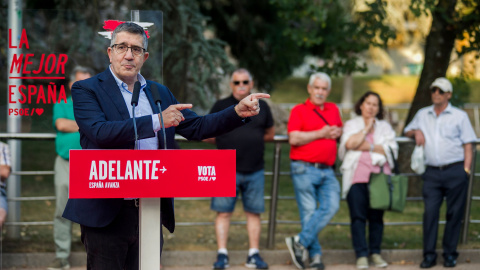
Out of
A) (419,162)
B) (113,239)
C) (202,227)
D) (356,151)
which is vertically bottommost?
(202,227)

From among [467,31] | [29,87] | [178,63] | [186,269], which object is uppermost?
[467,31]

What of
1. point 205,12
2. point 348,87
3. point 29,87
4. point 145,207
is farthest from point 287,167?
point 348,87

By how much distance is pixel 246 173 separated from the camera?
7562 mm

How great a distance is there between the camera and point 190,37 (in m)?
10.1

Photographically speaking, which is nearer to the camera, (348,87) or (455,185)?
(455,185)

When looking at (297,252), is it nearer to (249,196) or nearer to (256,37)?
(249,196)

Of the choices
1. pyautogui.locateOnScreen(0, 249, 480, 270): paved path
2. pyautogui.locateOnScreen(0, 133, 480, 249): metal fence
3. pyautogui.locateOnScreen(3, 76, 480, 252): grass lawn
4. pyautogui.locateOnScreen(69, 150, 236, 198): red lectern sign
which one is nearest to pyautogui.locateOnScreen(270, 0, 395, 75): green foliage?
pyautogui.locateOnScreen(3, 76, 480, 252): grass lawn

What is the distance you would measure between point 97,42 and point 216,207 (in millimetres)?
2593

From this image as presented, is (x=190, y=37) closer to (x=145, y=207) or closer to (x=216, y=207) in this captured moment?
(x=216, y=207)

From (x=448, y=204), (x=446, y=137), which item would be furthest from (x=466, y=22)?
(x=448, y=204)

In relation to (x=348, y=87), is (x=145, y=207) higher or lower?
lower

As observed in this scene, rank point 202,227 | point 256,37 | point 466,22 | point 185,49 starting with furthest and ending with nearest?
point 256,37 < point 466,22 < point 185,49 < point 202,227

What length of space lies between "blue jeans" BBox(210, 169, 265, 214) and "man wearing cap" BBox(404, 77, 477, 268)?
1821mm

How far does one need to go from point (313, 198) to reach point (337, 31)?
542 centimetres
